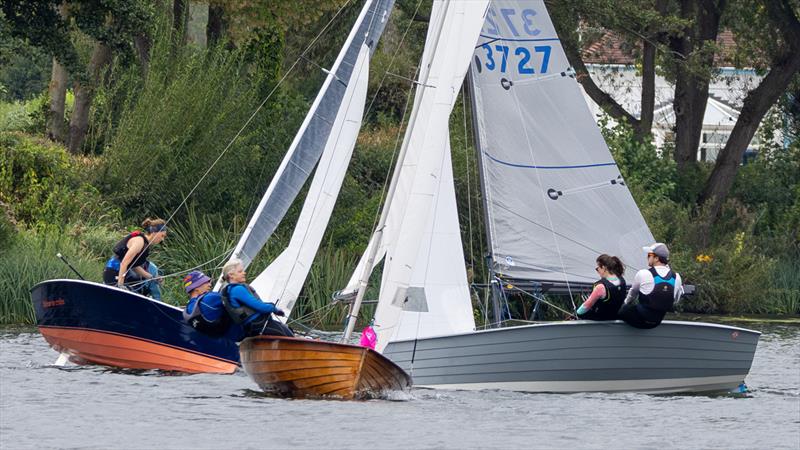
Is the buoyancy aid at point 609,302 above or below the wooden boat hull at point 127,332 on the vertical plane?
above

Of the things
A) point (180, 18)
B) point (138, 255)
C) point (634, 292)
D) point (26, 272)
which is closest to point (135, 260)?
point (138, 255)

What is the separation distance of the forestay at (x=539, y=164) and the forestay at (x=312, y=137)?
1.65 m

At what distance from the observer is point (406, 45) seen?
42.8 m

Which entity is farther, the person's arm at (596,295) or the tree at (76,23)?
the tree at (76,23)

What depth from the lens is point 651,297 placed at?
18734 mm

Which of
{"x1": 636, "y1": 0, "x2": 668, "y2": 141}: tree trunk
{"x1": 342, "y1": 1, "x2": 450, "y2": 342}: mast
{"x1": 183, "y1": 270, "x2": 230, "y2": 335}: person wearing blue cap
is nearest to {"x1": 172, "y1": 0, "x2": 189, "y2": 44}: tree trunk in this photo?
{"x1": 636, "y1": 0, "x2": 668, "y2": 141}: tree trunk

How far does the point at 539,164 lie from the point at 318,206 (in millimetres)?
3152

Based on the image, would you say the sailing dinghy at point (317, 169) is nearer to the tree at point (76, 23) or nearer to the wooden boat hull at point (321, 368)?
the wooden boat hull at point (321, 368)

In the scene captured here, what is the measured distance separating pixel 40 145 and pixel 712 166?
795 inches

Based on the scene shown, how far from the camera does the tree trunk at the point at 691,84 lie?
137 feet

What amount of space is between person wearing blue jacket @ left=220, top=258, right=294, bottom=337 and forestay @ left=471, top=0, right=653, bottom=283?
3.85 metres

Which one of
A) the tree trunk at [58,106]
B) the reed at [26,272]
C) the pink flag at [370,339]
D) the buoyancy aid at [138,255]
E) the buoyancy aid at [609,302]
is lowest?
the reed at [26,272]

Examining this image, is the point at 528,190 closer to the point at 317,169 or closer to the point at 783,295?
the point at 317,169

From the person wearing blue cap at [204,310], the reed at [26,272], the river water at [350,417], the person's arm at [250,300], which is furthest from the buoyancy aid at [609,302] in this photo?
the reed at [26,272]
